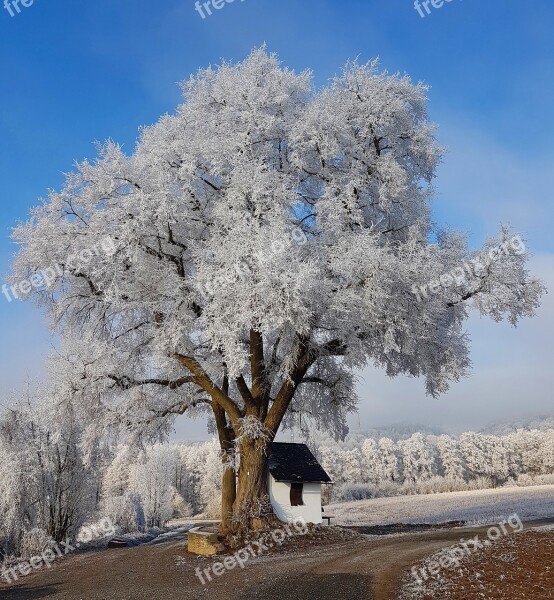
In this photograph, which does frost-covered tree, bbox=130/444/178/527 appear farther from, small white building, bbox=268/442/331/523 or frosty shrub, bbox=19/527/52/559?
small white building, bbox=268/442/331/523

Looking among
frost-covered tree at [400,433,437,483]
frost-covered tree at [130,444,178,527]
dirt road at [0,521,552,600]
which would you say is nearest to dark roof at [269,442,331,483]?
dirt road at [0,521,552,600]

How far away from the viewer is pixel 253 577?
12.1m

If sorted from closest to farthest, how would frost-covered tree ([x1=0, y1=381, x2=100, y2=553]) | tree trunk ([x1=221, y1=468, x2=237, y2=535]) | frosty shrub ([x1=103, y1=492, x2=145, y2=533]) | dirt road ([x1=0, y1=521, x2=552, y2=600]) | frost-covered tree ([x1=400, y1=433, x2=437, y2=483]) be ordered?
dirt road ([x1=0, y1=521, x2=552, y2=600]), tree trunk ([x1=221, y1=468, x2=237, y2=535]), frost-covered tree ([x1=0, y1=381, x2=100, y2=553]), frosty shrub ([x1=103, y1=492, x2=145, y2=533]), frost-covered tree ([x1=400, y1=433, x2=437, y2=483])

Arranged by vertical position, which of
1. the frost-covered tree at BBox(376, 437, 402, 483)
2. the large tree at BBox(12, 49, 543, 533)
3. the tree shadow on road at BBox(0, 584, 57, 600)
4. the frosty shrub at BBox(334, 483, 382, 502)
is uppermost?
the large tree at BBox(12, 49, 543, 533)

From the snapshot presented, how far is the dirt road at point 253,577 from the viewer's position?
10.4 m

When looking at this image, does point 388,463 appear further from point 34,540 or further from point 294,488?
point 34,540

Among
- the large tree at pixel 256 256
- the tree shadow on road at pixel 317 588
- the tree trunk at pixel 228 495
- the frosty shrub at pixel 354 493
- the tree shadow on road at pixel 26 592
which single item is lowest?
the frosty shrub at pixel 354 493

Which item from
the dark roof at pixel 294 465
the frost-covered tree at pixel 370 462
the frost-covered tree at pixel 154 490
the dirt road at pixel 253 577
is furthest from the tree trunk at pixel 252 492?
the frost-covered tree at pixel 370 462

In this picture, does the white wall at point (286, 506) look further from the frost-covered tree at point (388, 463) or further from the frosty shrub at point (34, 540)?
the frost-covered tree at point (388, 463)

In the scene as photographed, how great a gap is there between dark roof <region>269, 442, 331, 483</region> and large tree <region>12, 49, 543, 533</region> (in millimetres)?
7133

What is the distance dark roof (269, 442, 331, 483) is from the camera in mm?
27031

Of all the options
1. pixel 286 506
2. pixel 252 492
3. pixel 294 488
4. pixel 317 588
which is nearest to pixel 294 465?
pixel 294 488

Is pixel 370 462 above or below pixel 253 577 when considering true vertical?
below

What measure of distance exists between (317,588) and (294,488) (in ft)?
56.8
